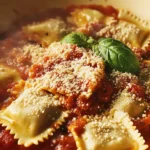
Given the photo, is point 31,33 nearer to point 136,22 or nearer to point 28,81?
point 28,81

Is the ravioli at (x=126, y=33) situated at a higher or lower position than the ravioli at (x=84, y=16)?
higher

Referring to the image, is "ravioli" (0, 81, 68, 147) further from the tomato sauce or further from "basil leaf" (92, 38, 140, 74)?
"basil leaf" (92, 38, 140, 74)

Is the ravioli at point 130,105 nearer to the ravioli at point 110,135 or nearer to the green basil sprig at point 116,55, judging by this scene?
the ravioli at point 110,135

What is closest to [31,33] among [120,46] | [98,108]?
[120,46]

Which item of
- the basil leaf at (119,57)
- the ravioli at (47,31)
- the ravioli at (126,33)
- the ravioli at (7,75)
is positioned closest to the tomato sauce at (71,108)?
the ravioli at (7,75)

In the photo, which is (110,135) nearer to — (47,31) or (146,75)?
(146,75)

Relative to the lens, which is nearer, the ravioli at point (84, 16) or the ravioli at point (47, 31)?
the ravioli at point (47, 31)

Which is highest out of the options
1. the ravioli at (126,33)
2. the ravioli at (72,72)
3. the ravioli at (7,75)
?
the ravioli at (126,33)
